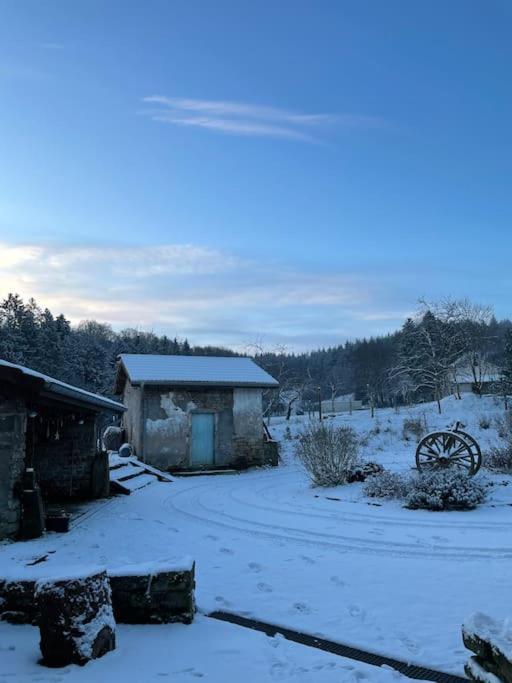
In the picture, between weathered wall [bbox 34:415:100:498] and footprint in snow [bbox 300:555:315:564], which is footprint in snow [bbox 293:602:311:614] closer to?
footprint in snow [bbox 300:555:315:564]

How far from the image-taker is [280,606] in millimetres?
5055

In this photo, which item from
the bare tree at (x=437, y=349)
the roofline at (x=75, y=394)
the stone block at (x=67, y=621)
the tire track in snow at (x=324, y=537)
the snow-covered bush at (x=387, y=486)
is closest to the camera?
the stone block at (x=67, y=621)

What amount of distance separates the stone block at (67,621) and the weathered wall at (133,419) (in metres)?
14.9

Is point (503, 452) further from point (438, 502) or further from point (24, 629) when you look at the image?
point (24, 629)

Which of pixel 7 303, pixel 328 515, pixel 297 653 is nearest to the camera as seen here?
pixel 297 653

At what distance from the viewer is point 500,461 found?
510 inches

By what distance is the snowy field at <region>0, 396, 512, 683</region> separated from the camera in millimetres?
3875

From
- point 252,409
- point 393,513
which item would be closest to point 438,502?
point 393,513

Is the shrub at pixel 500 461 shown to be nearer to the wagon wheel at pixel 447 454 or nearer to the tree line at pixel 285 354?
the wagon wheel at pixel 447 454

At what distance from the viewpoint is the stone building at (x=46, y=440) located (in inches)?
312

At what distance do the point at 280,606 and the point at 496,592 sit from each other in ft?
6.92

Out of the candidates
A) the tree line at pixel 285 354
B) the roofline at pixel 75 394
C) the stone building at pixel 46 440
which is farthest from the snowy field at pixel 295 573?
the tree line at pixel 285 354

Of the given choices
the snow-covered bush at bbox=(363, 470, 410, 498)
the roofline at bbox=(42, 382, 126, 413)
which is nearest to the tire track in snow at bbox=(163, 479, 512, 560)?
the snow-covered bush at bbox=(363, 470, 410, 498)

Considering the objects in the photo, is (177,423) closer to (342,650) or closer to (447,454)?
(447,454)
